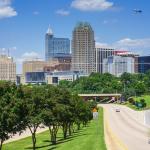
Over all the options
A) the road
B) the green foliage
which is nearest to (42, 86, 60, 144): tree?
the green foliage

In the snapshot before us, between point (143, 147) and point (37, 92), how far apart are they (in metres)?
11.4

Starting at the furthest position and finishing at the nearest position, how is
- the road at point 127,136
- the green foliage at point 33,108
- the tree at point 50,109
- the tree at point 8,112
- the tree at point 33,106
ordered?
1. the tree at point 50,109
2. the road at point 127,136
3. the tree at point 33,106
4. the green foliage at point 33,108
5. the tree at point 8,112

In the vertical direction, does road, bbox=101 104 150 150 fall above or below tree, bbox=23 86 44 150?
below

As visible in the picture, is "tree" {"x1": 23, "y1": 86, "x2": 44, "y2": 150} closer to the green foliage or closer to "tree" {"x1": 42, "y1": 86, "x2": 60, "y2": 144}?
the green foliage

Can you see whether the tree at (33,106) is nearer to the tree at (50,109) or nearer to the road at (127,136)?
the tree at (50,109)

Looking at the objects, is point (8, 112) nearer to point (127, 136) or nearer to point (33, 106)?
point (33, 106)

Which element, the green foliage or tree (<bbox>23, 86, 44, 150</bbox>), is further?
tree (<bbox>23, 86, 44, 150</bbox>)

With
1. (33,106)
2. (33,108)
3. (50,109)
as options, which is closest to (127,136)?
(50,109)

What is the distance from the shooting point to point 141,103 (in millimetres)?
186500

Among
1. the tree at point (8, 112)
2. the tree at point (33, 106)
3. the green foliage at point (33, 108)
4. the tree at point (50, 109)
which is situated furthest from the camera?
the tree at point (50, 109)

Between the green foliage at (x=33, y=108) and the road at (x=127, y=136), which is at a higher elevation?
the green foliage at (x=33, y=108)

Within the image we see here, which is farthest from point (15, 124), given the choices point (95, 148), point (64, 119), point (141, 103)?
point (141, 103)

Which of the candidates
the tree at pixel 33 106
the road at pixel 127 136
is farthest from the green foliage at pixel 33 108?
the road at pixel 127 136

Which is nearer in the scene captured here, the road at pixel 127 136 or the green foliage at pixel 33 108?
the green foliage at pixel 33 108
